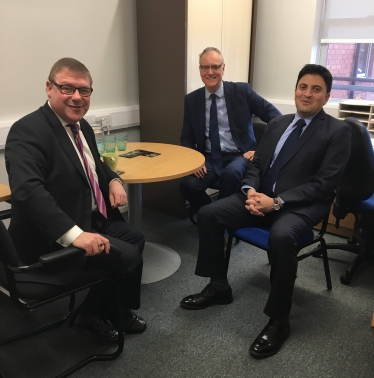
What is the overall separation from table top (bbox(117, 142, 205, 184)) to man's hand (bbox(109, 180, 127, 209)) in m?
0.07

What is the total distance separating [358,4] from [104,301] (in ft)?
9.87

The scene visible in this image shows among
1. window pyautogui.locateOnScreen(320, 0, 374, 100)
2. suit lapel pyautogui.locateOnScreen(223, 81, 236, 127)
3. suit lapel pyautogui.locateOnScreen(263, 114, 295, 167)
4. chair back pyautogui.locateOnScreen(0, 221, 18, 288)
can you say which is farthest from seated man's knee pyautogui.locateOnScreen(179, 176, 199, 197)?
window pyautogui.locateOnScreen(320, 0, 374, 100)

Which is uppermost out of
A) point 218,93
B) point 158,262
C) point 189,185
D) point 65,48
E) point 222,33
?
point 222,33

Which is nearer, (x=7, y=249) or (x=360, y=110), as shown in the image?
(x=7, y=249)

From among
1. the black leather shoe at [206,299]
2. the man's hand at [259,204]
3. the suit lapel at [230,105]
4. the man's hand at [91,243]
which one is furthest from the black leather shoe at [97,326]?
the suit lapel at [230,105]

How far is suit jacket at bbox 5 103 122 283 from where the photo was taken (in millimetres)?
1396

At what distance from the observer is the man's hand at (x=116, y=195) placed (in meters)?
1.81

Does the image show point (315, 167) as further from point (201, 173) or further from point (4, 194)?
point (4, 194)

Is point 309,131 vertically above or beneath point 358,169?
above

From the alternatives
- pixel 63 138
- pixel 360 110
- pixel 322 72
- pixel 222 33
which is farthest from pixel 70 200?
pixel 360 110

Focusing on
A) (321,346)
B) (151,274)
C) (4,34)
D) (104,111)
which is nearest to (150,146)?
(104,111)

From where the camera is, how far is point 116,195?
1.81 metres

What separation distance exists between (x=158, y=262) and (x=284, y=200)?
1.00 metres

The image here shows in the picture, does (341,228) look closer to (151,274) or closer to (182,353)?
(151,274)
